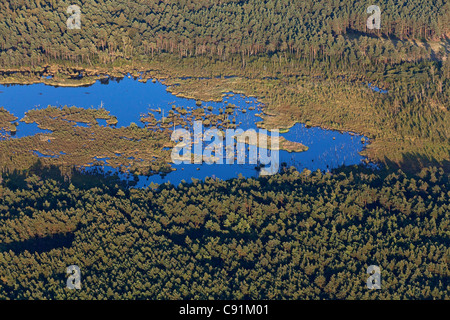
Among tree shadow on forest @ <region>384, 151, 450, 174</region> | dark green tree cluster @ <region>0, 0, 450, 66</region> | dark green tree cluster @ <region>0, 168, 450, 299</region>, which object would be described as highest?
dark green tree cluster @ <region>0, 0, 450, 66</region>

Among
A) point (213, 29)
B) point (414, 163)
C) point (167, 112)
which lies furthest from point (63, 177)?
point (213, 29)

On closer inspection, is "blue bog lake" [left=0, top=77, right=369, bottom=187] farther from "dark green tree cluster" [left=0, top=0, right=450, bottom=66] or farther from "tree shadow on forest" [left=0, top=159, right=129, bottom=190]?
"dark green tree cluster" [left=0, top=0, right=450, bottom=66]

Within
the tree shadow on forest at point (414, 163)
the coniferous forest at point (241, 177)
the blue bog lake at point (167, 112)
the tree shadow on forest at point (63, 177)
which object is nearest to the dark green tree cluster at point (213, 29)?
the coniferous forest at point (241, 177)

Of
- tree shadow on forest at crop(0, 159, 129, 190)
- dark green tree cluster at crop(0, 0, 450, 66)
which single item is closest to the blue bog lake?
tree shadow on forest at crop(0, 159, 129, 190)

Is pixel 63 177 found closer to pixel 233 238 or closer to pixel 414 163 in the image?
pixel 233 238

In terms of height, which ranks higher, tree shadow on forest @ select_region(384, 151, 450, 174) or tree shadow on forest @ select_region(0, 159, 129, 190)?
tree shadow on forest @ select_region(384, 151, 450, 174)

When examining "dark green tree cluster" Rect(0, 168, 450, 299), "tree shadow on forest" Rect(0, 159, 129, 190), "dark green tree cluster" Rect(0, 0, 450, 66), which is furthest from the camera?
"dark green tree cluster" Rect(0, 0, 450, 66)

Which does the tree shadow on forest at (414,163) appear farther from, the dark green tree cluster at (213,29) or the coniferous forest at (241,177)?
the dark green tree cluster at (213,29)

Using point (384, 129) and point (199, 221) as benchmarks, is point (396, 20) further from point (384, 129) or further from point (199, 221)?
point (199, 221)
